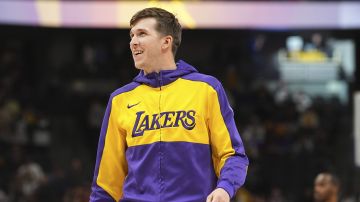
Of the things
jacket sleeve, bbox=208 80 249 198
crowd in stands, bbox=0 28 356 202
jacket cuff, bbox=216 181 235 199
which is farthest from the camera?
crowd in stands, bbox=0 28 356 202

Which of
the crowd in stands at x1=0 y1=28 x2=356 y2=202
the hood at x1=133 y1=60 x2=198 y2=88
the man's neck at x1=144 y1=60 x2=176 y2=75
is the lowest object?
the crowd in stands at x1=0 y1=28 x2=356 y2=202

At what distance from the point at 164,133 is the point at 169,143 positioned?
0.06 m

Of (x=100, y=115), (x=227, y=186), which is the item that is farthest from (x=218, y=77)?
(x=227, y=186)

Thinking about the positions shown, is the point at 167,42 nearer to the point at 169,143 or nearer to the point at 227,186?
the point at 169,143

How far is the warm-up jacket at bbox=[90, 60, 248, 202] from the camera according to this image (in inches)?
142

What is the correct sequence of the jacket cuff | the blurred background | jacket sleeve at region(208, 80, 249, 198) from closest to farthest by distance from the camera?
the jacket cuff, jacket sleeve at region(208, 80, 249, 198), the blurred background

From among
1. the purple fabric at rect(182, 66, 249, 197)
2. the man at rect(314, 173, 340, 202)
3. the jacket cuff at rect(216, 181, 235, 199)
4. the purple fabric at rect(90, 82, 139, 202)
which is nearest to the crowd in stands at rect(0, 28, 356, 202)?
the man at rect(314, 173, 340, 202)

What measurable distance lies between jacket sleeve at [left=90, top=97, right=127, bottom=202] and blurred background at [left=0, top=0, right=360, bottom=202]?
6977mm

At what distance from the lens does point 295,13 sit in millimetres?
15242

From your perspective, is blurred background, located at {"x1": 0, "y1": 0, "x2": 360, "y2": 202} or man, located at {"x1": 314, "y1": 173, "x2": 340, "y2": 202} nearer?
man, located at {"x1": 314, "y1": 173, "x2": 340, "y2": 202}

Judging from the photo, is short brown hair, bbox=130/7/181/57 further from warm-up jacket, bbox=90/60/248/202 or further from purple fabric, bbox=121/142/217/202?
purple fabric, bbox=121/142/217/202

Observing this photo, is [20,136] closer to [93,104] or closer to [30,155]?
[30,155]

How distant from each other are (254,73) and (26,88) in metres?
6.17

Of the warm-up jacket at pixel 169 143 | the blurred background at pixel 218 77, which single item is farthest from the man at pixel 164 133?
the blurred background at pixel 218 77
